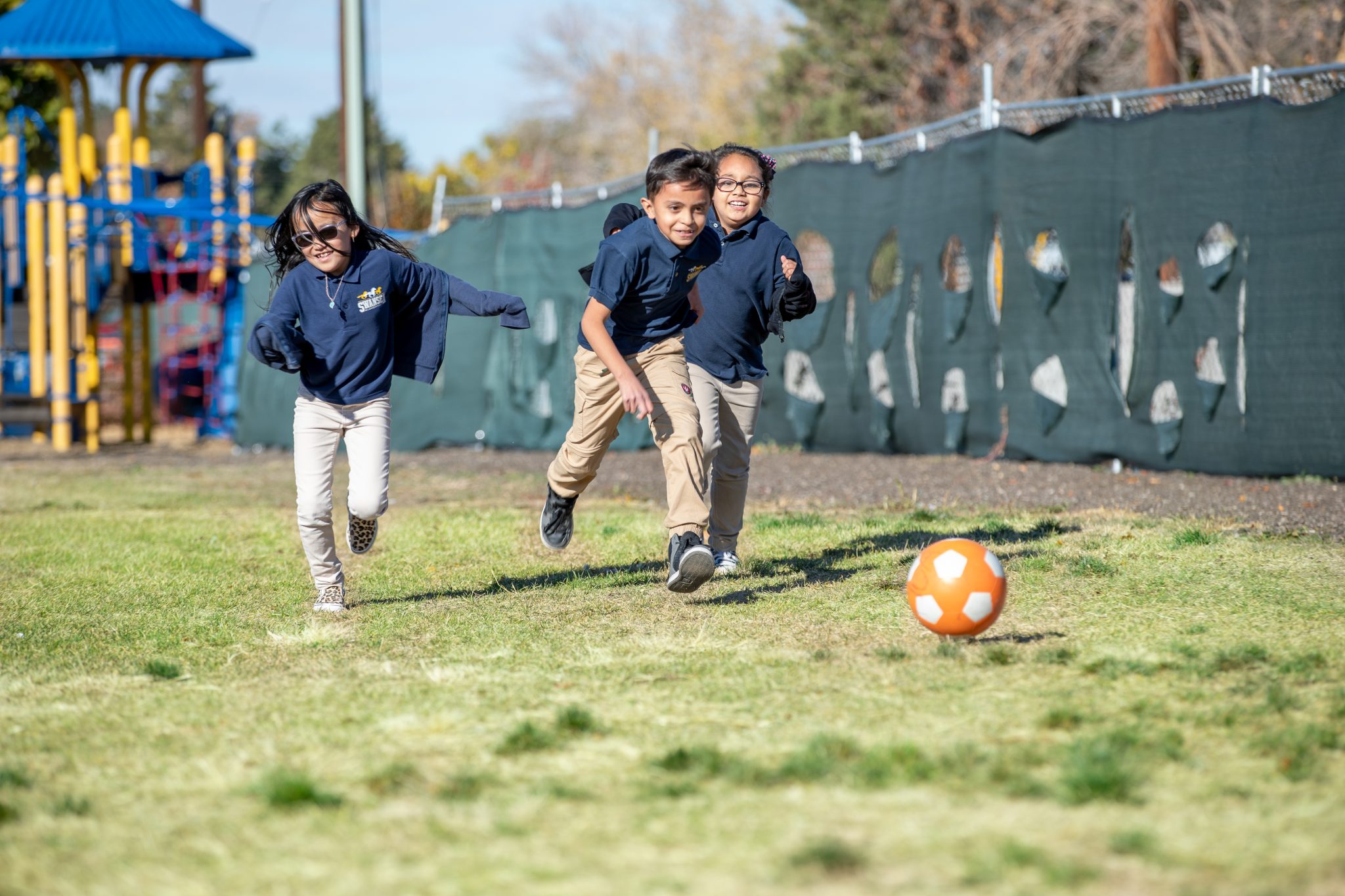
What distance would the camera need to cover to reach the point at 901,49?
30125 mm

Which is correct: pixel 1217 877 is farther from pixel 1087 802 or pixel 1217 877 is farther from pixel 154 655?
pixel 154 655

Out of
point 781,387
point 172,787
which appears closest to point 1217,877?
point 172,787

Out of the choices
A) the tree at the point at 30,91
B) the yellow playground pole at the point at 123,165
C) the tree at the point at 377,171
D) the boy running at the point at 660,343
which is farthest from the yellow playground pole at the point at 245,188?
the tree at the point at 377,171

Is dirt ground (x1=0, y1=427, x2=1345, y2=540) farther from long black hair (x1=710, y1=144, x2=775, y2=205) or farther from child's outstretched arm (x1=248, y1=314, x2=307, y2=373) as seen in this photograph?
child's outstretched arm (x1=248, y1=314, x2=307, y2=373)

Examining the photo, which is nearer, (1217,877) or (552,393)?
(1217,877)

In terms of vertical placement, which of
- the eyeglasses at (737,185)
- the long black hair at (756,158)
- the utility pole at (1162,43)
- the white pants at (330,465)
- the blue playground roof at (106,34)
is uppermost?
the blue playground roof at (106,34)

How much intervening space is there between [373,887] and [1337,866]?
1808 millimetres

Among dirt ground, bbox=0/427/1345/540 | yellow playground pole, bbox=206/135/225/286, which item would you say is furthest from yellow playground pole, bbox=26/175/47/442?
dirt ground, bbox=0/427/1345/540

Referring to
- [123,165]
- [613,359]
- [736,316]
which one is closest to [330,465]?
[613,359]

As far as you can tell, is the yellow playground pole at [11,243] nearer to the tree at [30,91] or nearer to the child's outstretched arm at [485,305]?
the tree at [30,91]

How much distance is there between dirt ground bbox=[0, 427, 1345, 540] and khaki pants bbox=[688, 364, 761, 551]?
2.42m

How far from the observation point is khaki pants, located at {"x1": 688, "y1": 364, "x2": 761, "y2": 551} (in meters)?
6.37

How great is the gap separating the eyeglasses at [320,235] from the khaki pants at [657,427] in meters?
1.10

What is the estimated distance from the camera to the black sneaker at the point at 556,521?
6430 mm
